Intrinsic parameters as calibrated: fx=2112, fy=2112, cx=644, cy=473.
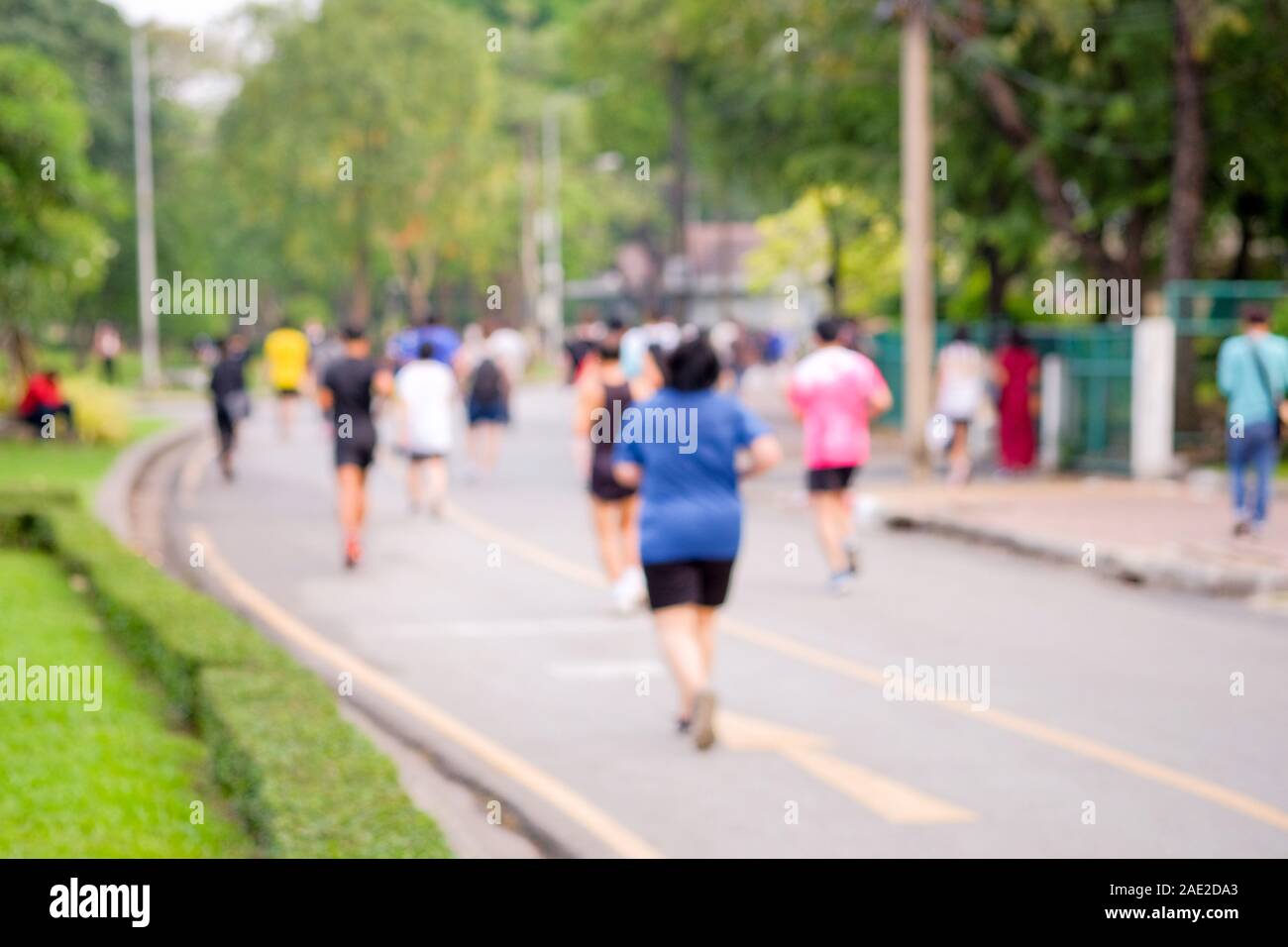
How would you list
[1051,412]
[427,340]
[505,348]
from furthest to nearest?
1. [505,348]
2. [1051,412]
3. [427,340]

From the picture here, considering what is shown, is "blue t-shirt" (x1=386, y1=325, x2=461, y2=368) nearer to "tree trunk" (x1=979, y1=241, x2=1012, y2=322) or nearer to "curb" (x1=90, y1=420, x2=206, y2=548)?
"curb" (x1=90, y1=420, x2=206, y2=548)

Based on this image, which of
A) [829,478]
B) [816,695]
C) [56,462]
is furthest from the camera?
[56,462]

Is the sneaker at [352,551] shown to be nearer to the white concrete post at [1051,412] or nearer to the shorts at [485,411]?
the shorts at [485,411]

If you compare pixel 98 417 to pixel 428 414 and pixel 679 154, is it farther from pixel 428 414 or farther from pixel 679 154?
pixel 679 154

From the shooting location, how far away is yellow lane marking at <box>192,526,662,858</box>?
7.93m

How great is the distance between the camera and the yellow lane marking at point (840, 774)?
26.8 ft

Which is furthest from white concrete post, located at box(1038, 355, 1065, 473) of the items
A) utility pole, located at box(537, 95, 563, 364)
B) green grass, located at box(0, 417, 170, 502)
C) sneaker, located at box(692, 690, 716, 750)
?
utility pole, located at box(537, 95, 563, 364)

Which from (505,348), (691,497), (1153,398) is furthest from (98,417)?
(691,497)

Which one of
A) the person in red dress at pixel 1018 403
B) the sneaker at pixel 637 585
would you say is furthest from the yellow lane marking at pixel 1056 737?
the person in red dress at pixel 1018 403

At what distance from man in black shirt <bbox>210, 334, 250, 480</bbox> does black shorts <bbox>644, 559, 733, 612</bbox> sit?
15512 mm

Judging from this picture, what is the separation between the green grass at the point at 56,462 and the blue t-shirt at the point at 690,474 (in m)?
12.6

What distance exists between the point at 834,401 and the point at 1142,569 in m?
2.83

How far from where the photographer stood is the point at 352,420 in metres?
16.2
